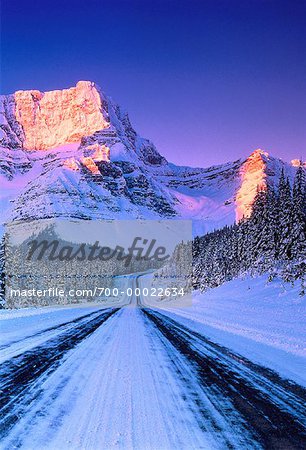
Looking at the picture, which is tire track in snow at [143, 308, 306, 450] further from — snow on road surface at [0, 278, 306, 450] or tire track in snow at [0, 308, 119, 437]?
tire track in snow at [0, 308, 119, 437]

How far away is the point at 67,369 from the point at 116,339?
10.6 feet

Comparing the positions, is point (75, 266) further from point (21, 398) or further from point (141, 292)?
point (21, 398)

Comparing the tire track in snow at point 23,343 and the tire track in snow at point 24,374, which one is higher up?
the tire track in snow at point 24,374

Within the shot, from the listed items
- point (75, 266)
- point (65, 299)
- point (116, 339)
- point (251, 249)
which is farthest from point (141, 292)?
point (116, 339)

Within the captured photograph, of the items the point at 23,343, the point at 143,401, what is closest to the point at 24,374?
the point at 143,401

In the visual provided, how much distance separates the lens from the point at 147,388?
430 centimetres

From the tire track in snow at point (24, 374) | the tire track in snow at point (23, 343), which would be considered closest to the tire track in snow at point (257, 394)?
the tire track in snow at point (24, 374)

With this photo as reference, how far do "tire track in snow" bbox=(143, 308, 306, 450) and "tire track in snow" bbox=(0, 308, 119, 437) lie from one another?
2.09 m

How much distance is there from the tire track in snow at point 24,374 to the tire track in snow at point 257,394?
2091mm

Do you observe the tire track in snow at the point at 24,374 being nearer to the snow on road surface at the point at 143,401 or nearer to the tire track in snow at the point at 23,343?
the snow on road surface at the point at 143,401

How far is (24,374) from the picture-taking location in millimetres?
4672

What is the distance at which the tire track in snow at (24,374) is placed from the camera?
3348 millimetres

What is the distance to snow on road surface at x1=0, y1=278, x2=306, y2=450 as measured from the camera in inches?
113

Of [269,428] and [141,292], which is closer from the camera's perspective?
[269,428]
